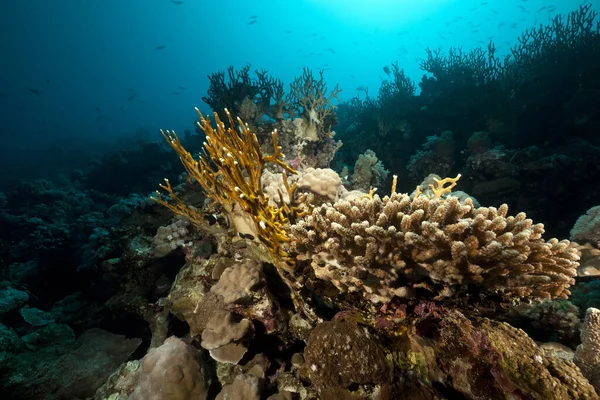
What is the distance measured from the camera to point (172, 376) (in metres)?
2.63

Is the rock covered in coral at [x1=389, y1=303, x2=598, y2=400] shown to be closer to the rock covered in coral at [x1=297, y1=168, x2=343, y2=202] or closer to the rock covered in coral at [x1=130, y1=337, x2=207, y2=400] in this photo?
the rock covered in coral at [x1=130, y1=337, x2=207, y2=400]

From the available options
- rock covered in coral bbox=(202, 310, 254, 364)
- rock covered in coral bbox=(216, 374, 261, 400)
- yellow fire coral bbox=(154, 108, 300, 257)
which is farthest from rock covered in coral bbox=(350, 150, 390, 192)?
rock covered in coral bbox=(216, 374, 261, 400)

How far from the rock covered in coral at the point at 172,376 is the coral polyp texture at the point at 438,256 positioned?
5.57 feet

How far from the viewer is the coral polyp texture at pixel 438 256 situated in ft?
6.54

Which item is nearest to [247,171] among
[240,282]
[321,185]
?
[240,282]

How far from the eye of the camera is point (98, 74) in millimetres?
116812

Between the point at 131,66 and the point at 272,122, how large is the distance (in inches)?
6264

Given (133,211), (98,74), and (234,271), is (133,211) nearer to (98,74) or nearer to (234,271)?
(234,271)

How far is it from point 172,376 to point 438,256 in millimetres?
2721

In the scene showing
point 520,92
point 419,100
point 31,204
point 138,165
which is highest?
point 419,100

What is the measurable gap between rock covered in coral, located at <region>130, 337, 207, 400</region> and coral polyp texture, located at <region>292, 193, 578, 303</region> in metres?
1.70

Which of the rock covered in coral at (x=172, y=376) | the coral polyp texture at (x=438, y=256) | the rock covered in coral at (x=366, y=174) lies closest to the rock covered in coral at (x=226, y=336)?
the rock covered in coral at (x=172, y=376)

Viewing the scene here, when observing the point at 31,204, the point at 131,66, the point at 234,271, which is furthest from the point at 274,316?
the point at 131,66

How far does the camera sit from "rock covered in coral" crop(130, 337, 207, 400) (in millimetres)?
2574
